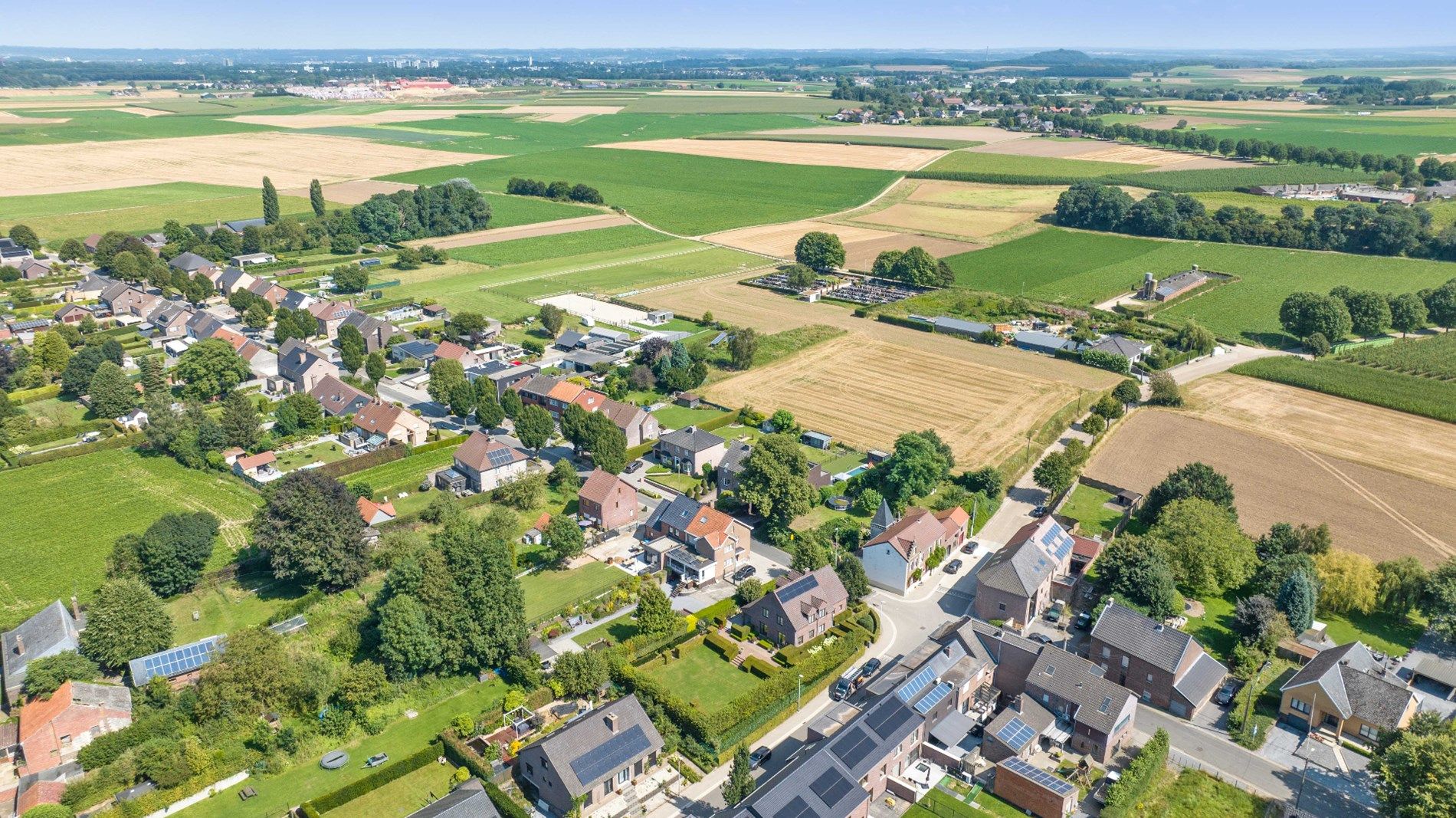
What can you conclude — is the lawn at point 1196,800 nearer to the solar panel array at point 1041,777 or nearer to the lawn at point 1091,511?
the solar panel array at point 1041,777

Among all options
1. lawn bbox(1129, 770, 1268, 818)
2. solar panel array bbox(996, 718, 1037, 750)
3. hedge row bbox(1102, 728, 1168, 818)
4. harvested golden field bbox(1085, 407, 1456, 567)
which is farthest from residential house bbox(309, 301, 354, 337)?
lawn bbox(1129, 770, 1268, 818)

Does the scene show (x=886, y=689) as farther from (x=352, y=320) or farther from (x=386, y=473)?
(x=352, y=320)

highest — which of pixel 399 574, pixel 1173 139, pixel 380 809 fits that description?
pixel 1173 139

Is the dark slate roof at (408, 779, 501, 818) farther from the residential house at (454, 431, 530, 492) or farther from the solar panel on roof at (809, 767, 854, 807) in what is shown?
the residential house at (454, 431, 530, 492)

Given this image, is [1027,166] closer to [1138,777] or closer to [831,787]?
[1138,777]

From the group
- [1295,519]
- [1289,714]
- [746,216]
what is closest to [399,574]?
[1289,714]
